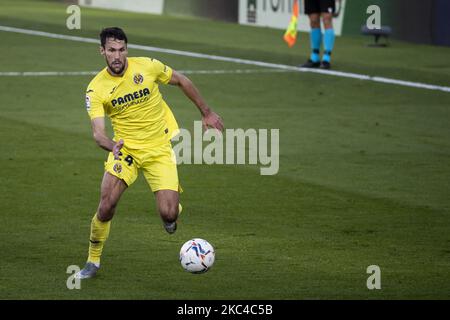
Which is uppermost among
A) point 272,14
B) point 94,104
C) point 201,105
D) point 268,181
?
point 272,14

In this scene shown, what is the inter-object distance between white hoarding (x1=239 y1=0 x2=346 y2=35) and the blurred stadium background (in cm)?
179

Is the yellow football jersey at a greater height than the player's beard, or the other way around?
the player's beard

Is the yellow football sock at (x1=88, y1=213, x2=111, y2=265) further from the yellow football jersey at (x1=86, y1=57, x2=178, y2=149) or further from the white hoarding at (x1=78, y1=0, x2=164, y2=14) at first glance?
the white hoarding at (x1=78, y1=0, x2=164, y2=14)

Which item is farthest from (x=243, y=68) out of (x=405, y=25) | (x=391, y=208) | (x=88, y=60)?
(x=391, y=208)

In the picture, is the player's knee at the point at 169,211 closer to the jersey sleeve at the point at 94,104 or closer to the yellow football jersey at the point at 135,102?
the yellow football jersey at the point at 135,102

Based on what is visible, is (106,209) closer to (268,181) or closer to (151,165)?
(151,165)

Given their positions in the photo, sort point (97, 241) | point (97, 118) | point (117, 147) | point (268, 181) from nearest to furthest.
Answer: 1. point (117, 147)
2. point (97, 118)
3. point (97, 241)
4. point (268, 181)

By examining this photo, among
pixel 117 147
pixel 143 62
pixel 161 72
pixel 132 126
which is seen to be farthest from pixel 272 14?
pixel 117 147

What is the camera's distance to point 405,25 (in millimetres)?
28953

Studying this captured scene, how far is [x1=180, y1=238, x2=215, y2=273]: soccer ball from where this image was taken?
10562mm

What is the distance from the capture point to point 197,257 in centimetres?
1056

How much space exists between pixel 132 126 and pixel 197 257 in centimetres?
140

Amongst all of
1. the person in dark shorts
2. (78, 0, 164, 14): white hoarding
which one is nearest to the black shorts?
the person in dark shorts
